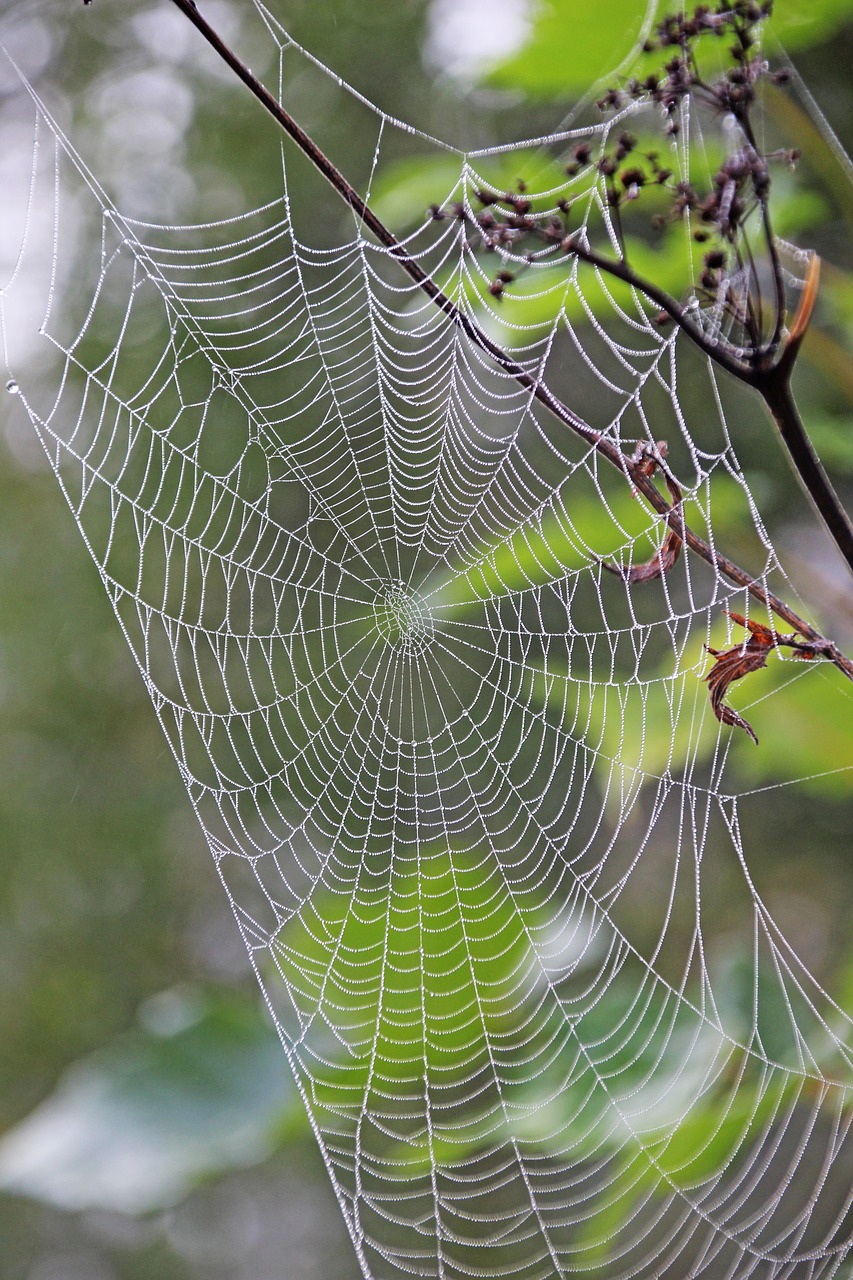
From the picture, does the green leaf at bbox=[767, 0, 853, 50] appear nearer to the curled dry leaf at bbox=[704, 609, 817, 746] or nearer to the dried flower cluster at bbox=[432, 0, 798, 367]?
the dried flower cluster at bbox=[432, 0, 798, 367]

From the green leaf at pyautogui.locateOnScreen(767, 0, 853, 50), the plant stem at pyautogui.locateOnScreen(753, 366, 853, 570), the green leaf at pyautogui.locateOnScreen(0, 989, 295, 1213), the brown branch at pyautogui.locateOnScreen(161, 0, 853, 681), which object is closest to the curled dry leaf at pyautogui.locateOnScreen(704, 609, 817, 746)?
the brown branch at pyautogui.locateOnScreen(161, 0, 853, 681)

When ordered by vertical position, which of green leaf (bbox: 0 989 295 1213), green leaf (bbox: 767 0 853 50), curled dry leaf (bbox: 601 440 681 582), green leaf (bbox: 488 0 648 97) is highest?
green leaf (bbox: 488 0 648 97)

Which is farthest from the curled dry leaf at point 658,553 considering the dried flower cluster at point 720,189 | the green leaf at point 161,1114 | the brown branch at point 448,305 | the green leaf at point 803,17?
the green leaf at point 161,1114

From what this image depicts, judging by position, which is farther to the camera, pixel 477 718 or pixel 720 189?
pixel 477 718

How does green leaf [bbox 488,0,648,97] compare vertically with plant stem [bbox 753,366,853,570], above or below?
above

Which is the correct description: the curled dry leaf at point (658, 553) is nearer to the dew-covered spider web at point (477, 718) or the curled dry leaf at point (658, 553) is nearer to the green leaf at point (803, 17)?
the dew-covered spider web at point (477, 718)

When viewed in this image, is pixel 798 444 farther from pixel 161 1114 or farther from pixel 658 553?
pixel 161 1114

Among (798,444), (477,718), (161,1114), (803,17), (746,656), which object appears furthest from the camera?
(477,718)

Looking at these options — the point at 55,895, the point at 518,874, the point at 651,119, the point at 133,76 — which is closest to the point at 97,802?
the point at 55,895

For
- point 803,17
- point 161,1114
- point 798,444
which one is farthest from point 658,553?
point 161,1114
